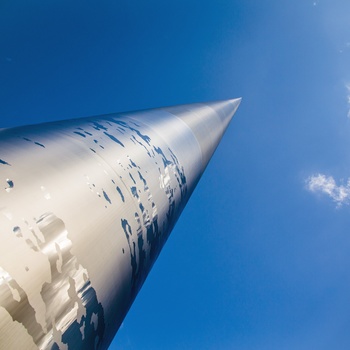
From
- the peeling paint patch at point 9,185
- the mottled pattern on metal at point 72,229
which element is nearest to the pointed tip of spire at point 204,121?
the mottled pattern on metal at point 72,229

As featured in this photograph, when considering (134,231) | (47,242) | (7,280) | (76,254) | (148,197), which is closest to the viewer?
(7,280)

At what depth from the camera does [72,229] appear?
4.97ft

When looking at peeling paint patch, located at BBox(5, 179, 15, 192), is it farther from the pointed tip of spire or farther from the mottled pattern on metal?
the pointed tip of spire

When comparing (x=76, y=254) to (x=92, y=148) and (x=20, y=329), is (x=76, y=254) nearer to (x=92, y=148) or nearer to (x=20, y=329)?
(x=20, y=329)

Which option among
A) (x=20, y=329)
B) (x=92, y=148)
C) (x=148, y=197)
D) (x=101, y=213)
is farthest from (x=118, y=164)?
(x=20, y=329)

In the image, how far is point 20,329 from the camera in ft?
3.73

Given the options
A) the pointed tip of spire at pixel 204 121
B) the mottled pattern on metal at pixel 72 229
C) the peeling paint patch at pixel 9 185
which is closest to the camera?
the mottled pattern on metal at pixel 72 229

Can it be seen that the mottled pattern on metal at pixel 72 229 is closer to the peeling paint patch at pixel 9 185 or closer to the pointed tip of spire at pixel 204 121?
the peeling paint patch at pixel 9 185

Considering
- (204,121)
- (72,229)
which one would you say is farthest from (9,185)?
(204,121)

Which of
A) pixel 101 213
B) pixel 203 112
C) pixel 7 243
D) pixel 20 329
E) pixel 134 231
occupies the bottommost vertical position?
pixel 20 329

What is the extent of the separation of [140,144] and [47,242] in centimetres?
175

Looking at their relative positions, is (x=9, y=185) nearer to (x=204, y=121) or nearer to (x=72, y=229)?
(x=72, y=229)

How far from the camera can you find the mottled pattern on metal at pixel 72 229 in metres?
1.20

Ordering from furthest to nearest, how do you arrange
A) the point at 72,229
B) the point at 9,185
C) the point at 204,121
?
the point at 204,121, the point at 72,229, the point at 9,185
